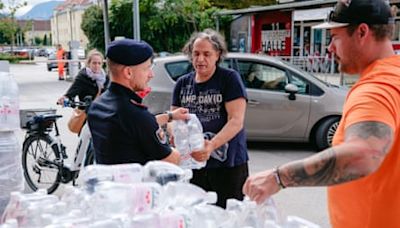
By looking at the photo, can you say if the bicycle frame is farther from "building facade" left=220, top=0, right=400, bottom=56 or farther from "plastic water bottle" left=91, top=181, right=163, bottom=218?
"building facade" left=220, top=0, right=400, bottom=56

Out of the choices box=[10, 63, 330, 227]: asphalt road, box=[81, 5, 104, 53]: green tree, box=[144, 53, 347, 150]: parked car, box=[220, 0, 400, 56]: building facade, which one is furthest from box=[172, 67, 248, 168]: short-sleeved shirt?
box=[81, 5, 104, 53]: green tree

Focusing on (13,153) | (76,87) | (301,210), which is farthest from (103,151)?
(76,87)

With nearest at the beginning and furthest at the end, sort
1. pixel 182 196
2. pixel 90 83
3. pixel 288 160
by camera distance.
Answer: pixel 182 196 → pixel 90 83 → pixel 288 160

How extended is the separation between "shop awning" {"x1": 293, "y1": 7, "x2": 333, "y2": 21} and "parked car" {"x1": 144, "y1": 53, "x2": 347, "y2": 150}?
12.2 metres

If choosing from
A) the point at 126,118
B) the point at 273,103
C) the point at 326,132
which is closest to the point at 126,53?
the point at 126,118

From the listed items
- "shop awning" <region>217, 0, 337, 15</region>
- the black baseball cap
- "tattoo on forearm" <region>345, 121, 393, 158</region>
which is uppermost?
"shop awning" <region>217, 0, 337, 15</region>

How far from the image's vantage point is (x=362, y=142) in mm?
1450

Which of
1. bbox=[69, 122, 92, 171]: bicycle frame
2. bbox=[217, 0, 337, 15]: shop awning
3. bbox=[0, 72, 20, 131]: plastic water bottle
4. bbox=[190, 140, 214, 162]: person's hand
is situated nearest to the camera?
bbox=[190, 140, 214, 162]: person's hand

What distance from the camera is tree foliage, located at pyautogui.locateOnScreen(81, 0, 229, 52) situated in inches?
933

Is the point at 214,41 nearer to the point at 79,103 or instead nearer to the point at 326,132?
the point at 79,103

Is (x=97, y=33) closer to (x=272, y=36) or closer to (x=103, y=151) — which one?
(x=272, y=36)

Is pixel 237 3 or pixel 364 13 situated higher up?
pixel 237 3

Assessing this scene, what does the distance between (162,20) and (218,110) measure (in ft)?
69.1

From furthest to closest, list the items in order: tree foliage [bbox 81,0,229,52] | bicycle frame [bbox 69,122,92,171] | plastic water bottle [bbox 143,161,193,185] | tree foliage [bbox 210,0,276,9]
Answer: tree foliage [bbox 210,0,276,9], tree foliage [bbox 81,0,229,52], bicycle frame [bbox 69,122,92,171], plastic water bottle [bbox 143,161,193,185]
